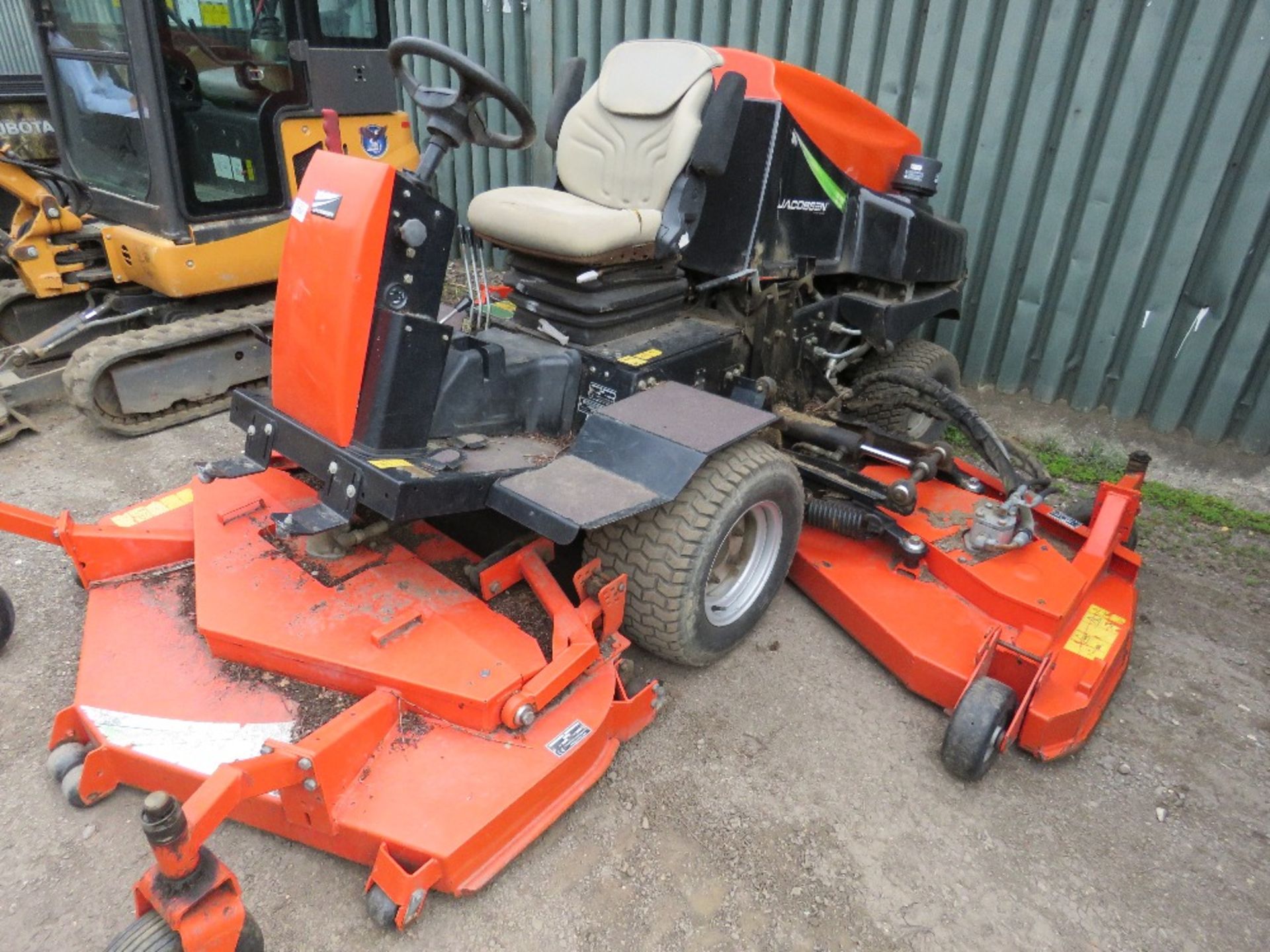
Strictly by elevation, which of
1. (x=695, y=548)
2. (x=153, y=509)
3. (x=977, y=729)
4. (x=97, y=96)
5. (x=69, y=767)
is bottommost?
(x=69, y=767)

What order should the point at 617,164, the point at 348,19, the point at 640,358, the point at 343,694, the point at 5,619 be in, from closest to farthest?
the point at 343,694 < the point at 5,619 < the point at 640,358 < the point at 617,164 < the point at 348,19

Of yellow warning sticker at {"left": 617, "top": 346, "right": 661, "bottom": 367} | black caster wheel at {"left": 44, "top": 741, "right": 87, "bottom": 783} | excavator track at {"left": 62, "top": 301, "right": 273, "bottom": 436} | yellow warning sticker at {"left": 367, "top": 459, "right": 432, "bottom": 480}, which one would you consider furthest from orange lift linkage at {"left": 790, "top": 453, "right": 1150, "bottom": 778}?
excavator track at {"left": 62, "top": 301, "right": 273, "bottom": 436}

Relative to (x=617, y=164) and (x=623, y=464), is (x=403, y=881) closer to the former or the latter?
(x=623, y=464)

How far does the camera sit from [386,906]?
2045mm

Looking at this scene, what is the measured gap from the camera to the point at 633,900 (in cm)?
226

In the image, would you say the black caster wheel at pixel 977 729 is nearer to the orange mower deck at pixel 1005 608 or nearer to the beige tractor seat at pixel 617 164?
the orange mower deck at pixel 1005 608

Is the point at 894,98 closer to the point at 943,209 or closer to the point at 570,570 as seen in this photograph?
the point at 943,209

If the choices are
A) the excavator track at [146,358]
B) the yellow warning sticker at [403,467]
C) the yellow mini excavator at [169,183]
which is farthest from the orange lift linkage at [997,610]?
the yellow mini excavator at [169,183]

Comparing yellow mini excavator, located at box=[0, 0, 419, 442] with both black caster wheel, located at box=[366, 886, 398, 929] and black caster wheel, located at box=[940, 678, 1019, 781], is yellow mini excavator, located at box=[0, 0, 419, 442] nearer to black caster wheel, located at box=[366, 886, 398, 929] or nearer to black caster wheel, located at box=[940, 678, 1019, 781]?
black caster wheel, located at box=[366, 886, 398, 929]

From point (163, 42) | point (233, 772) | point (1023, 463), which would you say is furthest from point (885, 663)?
point (163, 42)

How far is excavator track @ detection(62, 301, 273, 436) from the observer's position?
14.0 ft

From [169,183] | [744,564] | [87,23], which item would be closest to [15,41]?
[87,23]

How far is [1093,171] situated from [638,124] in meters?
2.71

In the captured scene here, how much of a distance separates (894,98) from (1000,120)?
62 cm
